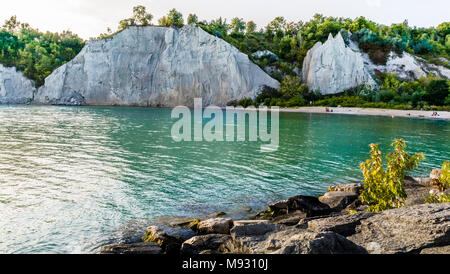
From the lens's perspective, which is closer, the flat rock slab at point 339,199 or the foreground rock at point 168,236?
the foreground rock at point 168,236

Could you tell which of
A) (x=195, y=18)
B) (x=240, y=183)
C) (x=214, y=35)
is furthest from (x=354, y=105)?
(x=240, y=183)

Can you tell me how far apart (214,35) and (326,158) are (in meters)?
83.0

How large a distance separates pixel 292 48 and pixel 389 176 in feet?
355

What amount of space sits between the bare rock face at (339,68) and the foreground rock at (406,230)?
299ft

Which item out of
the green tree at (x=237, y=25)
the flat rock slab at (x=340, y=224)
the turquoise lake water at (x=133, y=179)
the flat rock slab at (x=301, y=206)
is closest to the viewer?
the flat rock slab at (x=340, y=224)

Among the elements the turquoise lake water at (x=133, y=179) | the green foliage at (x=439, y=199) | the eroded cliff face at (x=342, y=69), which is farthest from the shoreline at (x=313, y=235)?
the eroded cliff face at (x=342, y=69)

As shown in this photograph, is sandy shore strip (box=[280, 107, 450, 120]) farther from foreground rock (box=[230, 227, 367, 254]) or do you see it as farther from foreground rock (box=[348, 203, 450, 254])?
foreground rock (box=[230, 227, 367, 254])

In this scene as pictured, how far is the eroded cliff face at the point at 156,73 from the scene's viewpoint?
319 feet

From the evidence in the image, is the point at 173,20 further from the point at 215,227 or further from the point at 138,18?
the point at 215,227

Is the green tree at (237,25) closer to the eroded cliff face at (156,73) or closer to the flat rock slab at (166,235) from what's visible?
the eroded cliff face at (156,73)

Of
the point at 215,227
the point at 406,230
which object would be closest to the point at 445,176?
the point at 406,230

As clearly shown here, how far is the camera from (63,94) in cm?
10275

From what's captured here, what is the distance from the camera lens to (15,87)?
107812mm

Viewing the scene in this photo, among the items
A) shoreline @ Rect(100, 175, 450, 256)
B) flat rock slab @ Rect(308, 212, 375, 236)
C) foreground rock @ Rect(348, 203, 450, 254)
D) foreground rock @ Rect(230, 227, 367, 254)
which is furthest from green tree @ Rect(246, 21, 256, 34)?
foreground rock @ Rect(230, 227, 367, 254)
